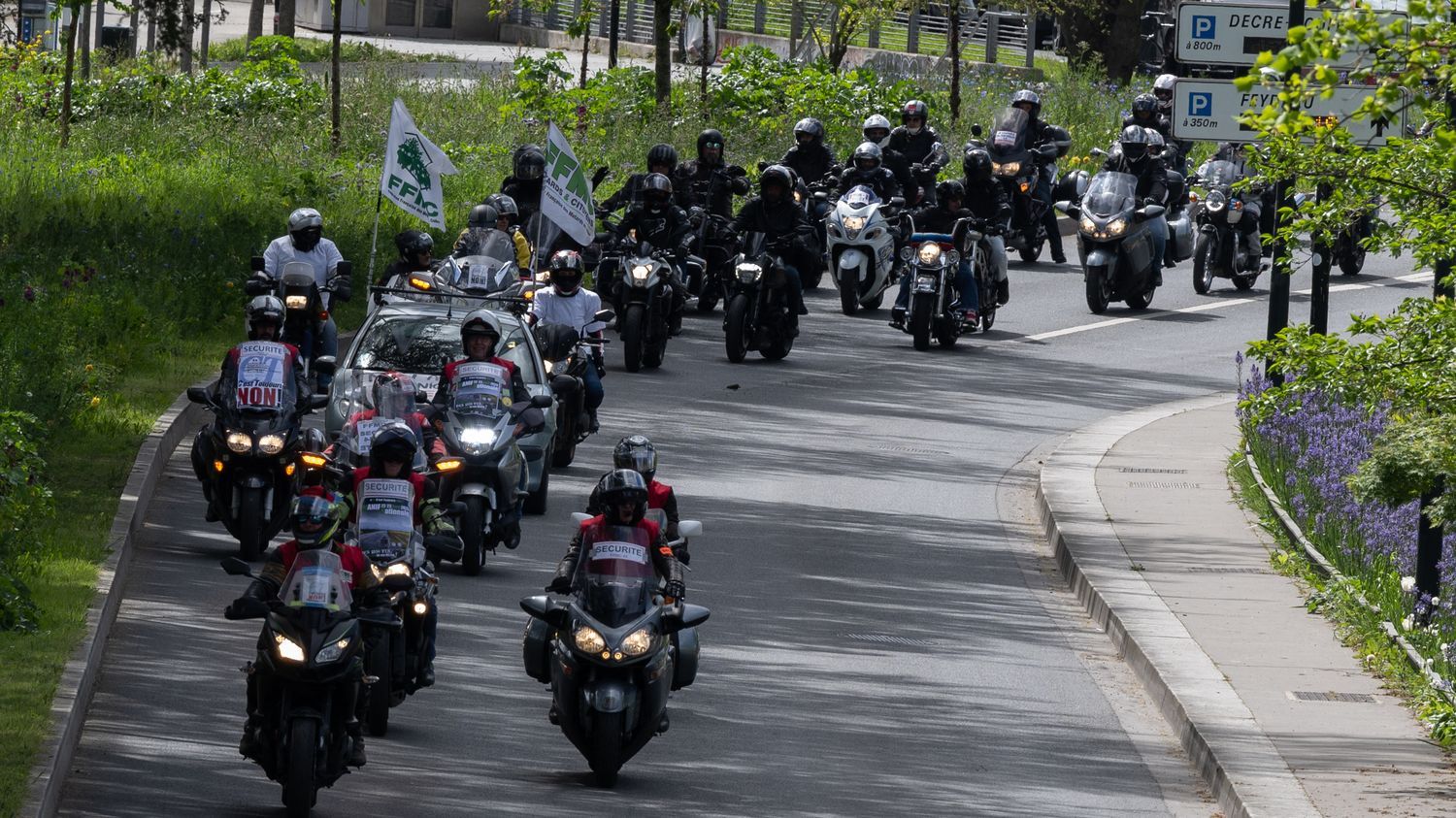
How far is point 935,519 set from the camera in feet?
59.9

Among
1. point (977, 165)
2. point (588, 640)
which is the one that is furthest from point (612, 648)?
point (977, 165)

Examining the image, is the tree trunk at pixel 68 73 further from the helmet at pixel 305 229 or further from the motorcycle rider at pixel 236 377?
the motorcycle rider at pixel 236 377

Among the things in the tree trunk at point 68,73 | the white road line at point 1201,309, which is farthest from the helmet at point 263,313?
the white road line at point 1201,309

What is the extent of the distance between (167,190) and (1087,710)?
17.3 meters

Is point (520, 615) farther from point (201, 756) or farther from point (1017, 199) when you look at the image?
point (1017, 199)

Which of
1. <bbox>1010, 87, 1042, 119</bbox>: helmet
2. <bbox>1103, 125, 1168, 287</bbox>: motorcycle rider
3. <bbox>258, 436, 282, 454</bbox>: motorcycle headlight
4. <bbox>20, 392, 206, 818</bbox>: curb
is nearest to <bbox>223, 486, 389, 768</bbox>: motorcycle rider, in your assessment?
<bbox>20, 392, 206, 818</bbox>: curb

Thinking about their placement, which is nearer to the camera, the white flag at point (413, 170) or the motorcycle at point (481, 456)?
the motorcycle at point (481, 456)

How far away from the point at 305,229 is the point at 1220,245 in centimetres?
1440

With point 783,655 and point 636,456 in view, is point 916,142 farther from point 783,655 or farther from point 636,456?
point 636,456

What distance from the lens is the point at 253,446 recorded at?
1481 cm

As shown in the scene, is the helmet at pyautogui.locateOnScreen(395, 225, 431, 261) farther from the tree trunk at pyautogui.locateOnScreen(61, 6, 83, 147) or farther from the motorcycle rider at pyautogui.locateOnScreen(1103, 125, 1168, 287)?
the motorcycle rider at pyautogui.locateOnScreen(1103, 125, 1168, 287)

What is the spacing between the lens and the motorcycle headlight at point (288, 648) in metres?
9.66

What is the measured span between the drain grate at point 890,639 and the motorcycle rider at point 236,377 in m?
3.76

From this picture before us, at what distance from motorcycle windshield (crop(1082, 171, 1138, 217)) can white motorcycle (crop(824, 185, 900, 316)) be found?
240 centimetres
